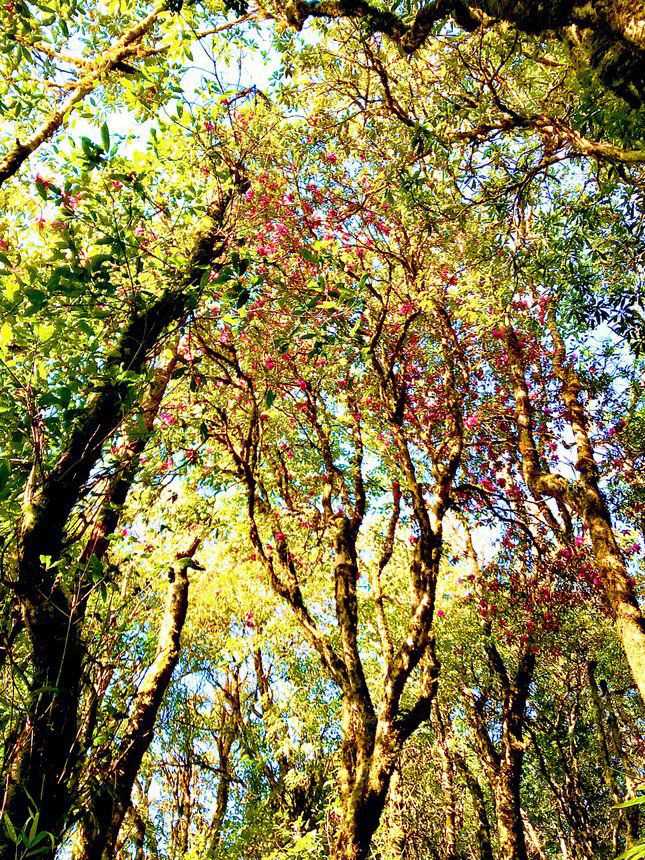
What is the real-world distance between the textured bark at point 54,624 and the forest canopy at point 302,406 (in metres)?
0.01

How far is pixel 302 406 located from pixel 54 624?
664cm

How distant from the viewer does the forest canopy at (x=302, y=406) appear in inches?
126

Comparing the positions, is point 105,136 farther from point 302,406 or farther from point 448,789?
point 448,789

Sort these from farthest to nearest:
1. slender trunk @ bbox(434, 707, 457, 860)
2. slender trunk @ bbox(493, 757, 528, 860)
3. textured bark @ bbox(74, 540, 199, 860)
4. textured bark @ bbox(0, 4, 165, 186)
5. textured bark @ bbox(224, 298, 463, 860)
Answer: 1. slender trunk @ bbox(434, 707, 457, 860)
2. slender trunk @ bbox(493, 757, 528, 860)
3. textured bark @ bbox(0, 4, 165, 186)
4. textured bark @ bbox(224, 298, 463, 860)
5. textured bark @ bbox(74, 540, 199, 860)

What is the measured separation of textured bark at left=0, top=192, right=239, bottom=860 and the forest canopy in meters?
0.01

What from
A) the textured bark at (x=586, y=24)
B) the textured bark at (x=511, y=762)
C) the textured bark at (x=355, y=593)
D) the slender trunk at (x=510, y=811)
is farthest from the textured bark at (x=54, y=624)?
the slender trunk at (x=510, y=811)

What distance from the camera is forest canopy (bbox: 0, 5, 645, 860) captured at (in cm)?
320

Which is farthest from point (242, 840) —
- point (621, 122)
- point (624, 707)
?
point (624, 707)

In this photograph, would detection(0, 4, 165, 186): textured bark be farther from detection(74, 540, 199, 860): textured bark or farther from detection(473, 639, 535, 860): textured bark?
detection(473, 639, 535, 860): textured bark

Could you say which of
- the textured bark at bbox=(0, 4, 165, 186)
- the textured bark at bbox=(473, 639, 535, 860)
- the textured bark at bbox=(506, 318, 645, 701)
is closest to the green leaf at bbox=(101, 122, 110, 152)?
the textured bark at bbox=(0, 4, 165, 186)

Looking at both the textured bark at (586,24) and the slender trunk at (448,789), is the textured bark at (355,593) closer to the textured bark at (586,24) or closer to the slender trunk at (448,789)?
the textured bark at (586,24)

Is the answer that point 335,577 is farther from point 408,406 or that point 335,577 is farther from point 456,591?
point 456,591

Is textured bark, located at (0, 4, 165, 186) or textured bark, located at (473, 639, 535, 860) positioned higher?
textured bark, located at (0, 4, 165, 186)

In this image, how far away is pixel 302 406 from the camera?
9.23 meters
